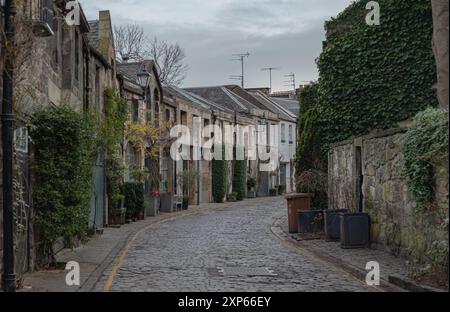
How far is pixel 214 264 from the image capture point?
13.0m

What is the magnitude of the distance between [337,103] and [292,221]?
3790 millimetres

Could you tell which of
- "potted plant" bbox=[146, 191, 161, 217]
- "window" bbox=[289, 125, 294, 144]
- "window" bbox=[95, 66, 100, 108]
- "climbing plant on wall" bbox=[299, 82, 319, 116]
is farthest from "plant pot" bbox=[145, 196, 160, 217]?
"window" bbox=[289, 125, 294, 144]

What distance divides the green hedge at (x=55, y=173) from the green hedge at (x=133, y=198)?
42.6 feet

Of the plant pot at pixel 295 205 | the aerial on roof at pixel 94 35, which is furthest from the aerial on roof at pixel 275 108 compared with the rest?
the plant pot at pixel 295 205

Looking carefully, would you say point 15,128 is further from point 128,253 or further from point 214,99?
point 214,99

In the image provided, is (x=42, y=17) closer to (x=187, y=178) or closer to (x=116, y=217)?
(x=116, y=217)

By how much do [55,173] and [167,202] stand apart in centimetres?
1993

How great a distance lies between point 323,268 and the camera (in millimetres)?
12609

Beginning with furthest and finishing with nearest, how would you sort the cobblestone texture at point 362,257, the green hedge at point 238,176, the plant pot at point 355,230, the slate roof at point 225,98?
the slate roof at point 225,98 → the green hedge at point 238,176 → the plant pot at point 355,230 → the cobblestone texture at point 362,257

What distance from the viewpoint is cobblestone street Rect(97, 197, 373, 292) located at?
33.5 ft

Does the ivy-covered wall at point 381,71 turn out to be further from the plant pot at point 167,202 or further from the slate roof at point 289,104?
the slate roof at point 289,104

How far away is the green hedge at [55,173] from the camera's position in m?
11.5

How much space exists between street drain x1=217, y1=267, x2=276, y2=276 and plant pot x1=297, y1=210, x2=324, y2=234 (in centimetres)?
654

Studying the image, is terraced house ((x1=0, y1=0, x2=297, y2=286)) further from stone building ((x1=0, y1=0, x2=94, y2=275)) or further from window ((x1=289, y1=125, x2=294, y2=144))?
window ((x1=289, y1=125, x2=294, y2=144))
